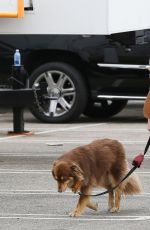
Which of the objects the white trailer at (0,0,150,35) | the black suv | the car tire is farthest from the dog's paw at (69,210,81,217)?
the car tire

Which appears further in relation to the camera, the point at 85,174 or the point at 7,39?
the point at 7,39

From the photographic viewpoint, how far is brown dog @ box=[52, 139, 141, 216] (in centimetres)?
831

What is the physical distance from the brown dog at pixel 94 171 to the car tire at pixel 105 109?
858cm

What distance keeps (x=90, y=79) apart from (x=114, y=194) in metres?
7.41

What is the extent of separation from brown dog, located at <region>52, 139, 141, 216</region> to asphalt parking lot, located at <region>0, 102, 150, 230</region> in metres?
0.19

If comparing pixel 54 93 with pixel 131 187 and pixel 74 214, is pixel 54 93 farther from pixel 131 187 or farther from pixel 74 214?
pixel 74 214

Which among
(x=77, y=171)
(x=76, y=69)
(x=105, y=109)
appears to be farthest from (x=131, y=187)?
(x=105, y=109)

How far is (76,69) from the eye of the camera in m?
16.5

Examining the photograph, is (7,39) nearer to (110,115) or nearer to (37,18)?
(37,18)

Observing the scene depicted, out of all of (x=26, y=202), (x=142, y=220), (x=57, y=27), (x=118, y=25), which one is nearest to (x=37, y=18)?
(x=57, y=27)

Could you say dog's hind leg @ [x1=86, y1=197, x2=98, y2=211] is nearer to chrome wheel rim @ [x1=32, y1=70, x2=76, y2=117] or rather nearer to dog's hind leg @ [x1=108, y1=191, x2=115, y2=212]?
dog's hind leg @ [x1=108, y1=191, x2=115, y2=212]

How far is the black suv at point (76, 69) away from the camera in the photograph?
16203 millimetres

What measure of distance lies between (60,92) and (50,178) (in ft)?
17.8

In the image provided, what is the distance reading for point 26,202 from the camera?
9547mm
